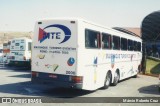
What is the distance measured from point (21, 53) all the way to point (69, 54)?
497 inches

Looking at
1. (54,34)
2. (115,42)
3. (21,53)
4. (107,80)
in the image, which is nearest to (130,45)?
(115,42)

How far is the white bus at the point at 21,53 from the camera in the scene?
23.0m

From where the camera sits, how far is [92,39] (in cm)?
1226

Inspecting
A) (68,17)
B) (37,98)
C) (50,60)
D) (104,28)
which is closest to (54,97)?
(37,98)

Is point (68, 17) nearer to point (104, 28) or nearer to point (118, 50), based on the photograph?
point (104, 28)

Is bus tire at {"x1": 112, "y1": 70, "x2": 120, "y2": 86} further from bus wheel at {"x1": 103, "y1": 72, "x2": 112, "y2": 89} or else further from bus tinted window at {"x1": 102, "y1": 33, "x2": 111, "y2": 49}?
bus tinted window at {"x1": 102, "y1": 33, "x2": 111, "y2": 49}

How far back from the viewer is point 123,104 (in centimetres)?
1073

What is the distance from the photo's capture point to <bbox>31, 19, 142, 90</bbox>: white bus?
1123 centimetres

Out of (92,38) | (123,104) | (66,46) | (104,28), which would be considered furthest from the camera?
(104,28)

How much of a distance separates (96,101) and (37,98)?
2.44 m

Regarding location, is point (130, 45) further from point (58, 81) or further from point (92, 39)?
point (58, 81)

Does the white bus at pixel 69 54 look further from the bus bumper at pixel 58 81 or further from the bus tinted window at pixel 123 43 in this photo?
the bus tinted window at pixel 123 43

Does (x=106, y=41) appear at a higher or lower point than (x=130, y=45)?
higher

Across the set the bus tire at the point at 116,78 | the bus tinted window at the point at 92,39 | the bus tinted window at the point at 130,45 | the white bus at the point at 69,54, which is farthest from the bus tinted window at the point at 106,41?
the bus tinted window at the point at 130,45
